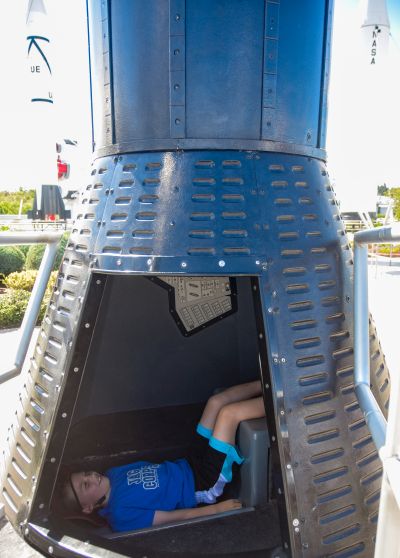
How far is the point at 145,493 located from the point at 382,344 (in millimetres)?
4334

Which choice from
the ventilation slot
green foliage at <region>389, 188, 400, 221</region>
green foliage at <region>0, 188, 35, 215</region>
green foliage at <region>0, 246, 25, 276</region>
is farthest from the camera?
green foliage at <region>0, 188, 35, 215</region>

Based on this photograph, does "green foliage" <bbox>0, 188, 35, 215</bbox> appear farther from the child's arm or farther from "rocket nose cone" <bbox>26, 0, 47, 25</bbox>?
the child's arm

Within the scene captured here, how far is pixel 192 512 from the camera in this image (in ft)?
7.30

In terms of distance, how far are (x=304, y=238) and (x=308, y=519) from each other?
1.01m

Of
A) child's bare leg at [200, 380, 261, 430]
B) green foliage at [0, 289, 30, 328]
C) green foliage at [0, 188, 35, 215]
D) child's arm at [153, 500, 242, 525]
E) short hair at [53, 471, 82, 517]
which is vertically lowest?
green foliage at [0, 188, 35, 215]

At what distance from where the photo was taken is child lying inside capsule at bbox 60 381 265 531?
2195 mm

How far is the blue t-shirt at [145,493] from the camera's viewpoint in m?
2.19

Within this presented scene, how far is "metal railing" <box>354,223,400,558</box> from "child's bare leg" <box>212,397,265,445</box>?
81 centimetres

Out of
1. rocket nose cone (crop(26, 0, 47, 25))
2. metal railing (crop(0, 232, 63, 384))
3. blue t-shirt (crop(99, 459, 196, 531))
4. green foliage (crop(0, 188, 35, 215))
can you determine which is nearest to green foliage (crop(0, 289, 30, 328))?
blue t-shirt (crop(99, 459, 196, 531))

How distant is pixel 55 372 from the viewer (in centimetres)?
186

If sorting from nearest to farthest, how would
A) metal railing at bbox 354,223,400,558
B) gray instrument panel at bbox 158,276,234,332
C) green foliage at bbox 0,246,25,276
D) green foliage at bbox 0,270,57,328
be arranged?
metal railing at bbox 354,223,400,558
gray instrument panel at bbox 158,276,234,332
green foliage at bbox 0,270,57,328
green foliage at bbox 0,246,25,276

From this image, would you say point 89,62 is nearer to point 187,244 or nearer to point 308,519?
point 187,244

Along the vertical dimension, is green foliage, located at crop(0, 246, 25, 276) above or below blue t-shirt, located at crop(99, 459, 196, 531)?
below

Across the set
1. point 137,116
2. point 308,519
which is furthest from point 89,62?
point 308,519
